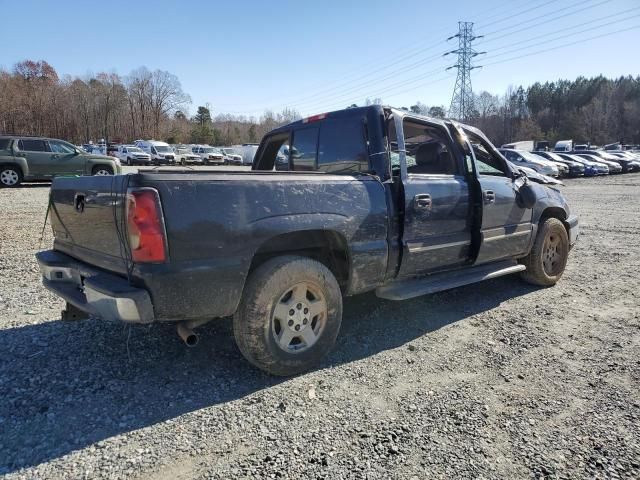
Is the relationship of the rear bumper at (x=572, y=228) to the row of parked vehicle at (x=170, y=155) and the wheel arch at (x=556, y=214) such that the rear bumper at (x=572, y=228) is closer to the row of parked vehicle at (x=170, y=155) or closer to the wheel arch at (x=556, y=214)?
the wheel arch at (x=556, y=214)

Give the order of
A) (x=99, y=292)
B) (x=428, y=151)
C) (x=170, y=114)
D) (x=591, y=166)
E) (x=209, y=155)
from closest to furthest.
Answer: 1. (x=99, y=292)
2. (x=428, y=151)
3. (x=591, y=166)
4. (x=209, y=155)
5. (x=170, y=114)

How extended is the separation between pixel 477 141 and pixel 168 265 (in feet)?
12.1

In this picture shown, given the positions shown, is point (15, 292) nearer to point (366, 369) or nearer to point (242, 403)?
point (242, 403)

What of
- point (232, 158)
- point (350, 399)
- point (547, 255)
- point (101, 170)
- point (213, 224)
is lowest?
point (350, 399)

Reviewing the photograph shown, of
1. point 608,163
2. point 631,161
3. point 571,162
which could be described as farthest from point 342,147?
point 631,161

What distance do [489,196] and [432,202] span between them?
89cm

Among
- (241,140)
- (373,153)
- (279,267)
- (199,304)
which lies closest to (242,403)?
(199,304)

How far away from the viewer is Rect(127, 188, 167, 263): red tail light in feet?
8.13

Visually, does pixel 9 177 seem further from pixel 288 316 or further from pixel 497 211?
pixel 497 211

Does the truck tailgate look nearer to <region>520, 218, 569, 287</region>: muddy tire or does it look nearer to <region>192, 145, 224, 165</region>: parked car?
<region>520, 218, 569, 287</region>: muddy tire

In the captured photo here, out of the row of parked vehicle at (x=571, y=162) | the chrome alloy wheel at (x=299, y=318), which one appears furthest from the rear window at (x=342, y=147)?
the row of parked vehicle at (x=571, y=162)

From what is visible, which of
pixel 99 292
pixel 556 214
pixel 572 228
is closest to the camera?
pixel 99 292

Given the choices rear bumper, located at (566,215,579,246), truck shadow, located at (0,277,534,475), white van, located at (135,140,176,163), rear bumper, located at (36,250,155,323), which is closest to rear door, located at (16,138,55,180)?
truck shadow, located at (0,277,534,475)

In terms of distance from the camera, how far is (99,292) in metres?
2.60
